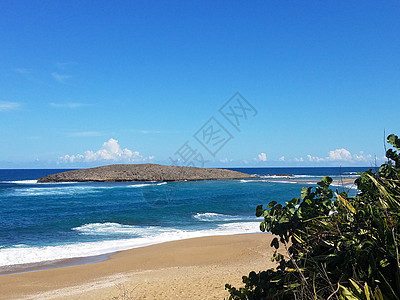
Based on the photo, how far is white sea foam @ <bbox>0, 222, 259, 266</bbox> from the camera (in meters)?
13.7

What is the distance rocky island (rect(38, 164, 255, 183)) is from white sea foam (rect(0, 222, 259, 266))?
2017 inches

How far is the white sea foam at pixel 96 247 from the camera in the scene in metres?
13.7

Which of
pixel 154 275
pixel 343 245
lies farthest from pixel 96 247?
pixel 343 245

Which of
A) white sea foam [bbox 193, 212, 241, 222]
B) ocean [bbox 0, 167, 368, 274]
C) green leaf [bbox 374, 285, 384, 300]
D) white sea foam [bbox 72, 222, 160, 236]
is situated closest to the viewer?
green leaf [bbox 374, 285, 384, 300]

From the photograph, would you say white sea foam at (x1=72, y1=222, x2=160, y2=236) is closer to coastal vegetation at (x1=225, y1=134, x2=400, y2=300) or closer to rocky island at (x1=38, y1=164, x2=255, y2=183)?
coastal vegetation at (x1=225, y1=134, x2=400, y2=300)

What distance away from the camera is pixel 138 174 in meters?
71.9

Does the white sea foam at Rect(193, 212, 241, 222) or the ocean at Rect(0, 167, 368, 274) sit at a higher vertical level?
the ocean at Rect(0, 167, 368, 274)

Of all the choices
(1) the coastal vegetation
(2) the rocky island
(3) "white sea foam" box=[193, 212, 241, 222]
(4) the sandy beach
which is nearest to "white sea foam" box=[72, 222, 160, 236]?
(4) the sandy beach

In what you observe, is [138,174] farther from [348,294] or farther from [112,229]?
[348,294]

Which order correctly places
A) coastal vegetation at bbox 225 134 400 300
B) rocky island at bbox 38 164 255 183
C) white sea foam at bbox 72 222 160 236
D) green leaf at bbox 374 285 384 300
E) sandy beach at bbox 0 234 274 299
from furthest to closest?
rocky island at bbox 38 164 255 183, white sea foam at bbox 72 222 160 236, sandy beach at bbox 0 234 274 299, coastal vegetation at bbox 225 134 400 300, green leaf at bbox 374 285 384 300

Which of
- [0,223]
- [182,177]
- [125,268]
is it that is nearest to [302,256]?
[125,268]

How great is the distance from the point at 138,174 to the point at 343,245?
233 feet

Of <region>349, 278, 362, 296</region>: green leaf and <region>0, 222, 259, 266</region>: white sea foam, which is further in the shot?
<region>0, 222, 259, 266</region>: white sea foam

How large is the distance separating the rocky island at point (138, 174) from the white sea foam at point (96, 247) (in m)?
51.2
